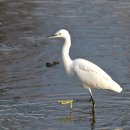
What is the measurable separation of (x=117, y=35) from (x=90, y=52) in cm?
235

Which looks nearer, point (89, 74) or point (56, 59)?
point (89, 74)

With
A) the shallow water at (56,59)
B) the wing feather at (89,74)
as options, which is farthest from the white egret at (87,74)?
the shallow water at (56,59)

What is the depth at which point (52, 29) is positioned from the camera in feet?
74.1

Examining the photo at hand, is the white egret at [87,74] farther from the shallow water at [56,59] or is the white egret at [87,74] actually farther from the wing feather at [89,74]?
the shallow water at [56,59]

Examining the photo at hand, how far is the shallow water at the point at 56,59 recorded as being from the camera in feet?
45.4

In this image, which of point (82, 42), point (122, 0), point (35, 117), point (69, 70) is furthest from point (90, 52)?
point (122, 0)

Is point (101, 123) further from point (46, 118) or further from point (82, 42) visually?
point (82, 42)

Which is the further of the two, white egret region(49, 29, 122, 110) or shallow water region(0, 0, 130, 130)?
white egret region(49, 29, 122, 110)

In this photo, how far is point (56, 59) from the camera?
19.2 meters

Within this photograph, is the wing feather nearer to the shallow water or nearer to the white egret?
the white egret

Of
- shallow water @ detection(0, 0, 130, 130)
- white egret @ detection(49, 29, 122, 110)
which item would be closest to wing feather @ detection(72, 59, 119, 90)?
white egret @ detection(49, 29, 122, 110)

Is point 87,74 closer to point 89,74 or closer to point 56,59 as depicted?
point 89,74

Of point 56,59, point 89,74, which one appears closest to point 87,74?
point 89,74

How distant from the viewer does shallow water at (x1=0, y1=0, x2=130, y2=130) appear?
45.4 feet
